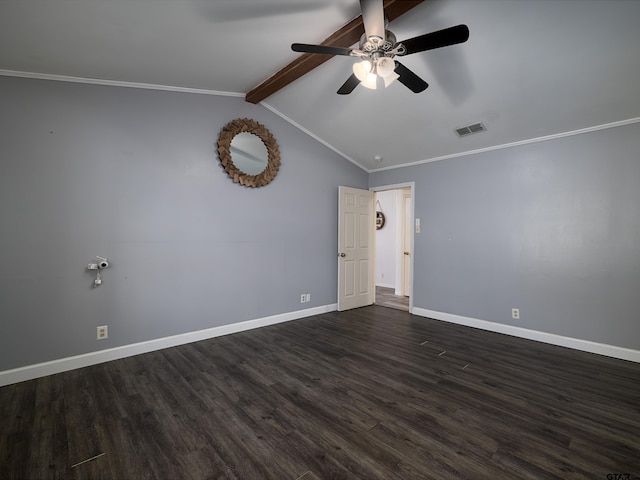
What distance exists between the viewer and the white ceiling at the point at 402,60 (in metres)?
2.14

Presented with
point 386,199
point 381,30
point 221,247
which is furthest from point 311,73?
point 386,199

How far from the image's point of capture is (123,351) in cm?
307

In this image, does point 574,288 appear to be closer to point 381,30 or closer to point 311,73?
point 381,30

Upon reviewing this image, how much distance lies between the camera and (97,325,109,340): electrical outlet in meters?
2.95

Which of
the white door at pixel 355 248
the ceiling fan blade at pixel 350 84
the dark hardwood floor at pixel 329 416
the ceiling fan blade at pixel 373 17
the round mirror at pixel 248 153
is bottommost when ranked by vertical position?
the dark hardwood floor at pixel 329 416

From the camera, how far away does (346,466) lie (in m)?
1.66

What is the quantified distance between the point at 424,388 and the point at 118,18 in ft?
12.5

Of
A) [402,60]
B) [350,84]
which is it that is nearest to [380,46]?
[350,84]

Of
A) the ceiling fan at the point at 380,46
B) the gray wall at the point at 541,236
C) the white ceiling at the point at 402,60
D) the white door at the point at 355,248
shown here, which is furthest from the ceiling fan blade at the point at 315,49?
the gray wall at the point at 541,236

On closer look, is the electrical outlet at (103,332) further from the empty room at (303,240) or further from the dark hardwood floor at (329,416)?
the dark hardwood floor at (329,416)

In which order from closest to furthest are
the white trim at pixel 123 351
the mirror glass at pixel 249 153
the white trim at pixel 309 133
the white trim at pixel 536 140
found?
the white trim at pixel 123 351
the white trim at pixel 536 140
the mirror glass at pixel 249 153
the white trim at pixel 309 133

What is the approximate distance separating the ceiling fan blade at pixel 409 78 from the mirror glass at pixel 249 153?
7.41 feet

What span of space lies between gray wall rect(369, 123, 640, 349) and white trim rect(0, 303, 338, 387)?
2754 millimetres

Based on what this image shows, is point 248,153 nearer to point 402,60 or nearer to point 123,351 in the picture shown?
point 402,60
